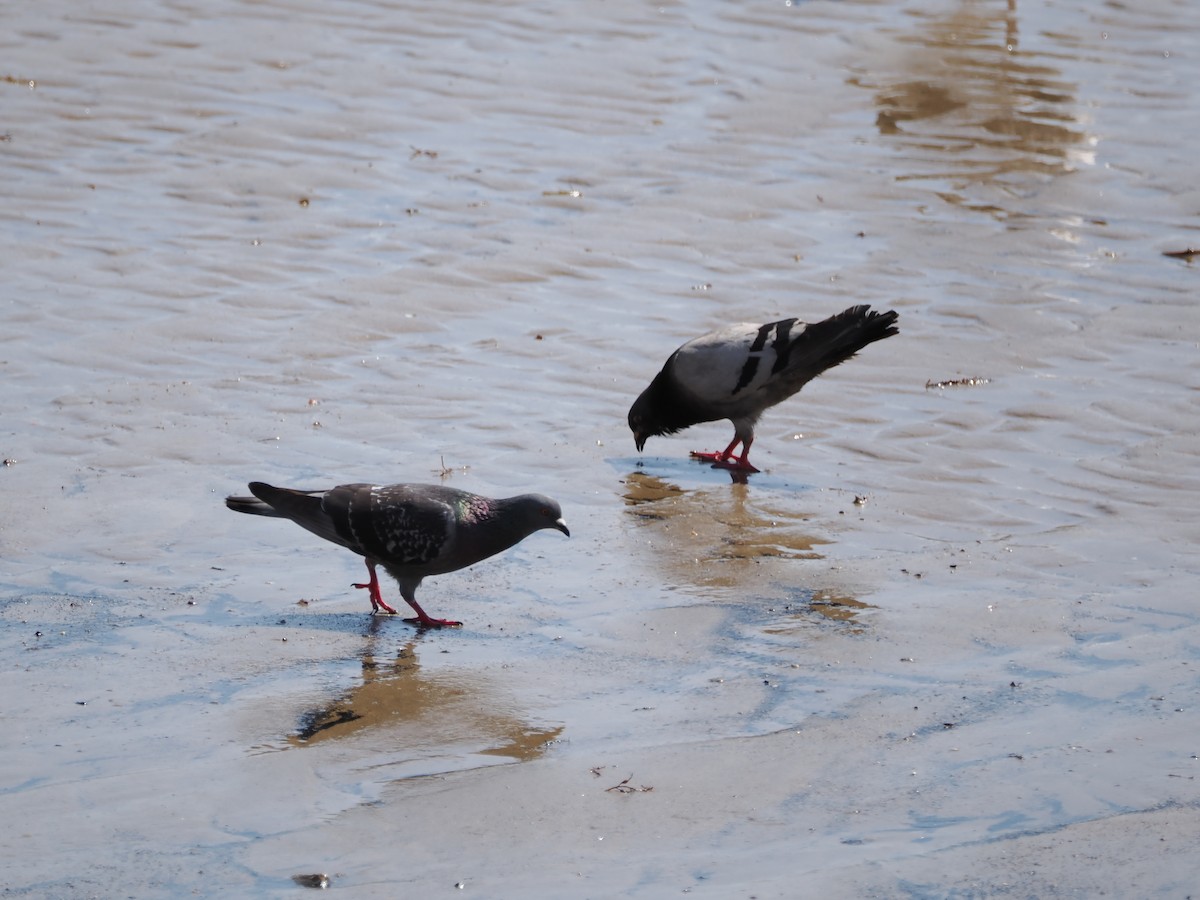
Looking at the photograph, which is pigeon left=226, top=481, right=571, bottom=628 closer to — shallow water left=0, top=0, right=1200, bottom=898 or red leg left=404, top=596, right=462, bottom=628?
red leg left=404, top=596, right=462, bottom=628

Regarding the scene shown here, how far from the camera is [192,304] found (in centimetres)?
993

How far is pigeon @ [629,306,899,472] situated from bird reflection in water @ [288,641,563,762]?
10.0ft

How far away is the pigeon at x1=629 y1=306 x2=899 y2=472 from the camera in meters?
8.75

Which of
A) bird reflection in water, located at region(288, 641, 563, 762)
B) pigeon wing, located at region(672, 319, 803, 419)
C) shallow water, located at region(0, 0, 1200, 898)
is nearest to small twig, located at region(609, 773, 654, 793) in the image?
shallow water, located at region(0, 0, 1200, 898)

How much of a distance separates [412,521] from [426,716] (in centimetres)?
99

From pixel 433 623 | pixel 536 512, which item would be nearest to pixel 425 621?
pixel 433 623

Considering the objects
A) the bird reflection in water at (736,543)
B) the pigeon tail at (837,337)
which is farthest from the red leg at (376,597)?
the pigeon tail at (837,337)

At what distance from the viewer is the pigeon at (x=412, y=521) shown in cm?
639

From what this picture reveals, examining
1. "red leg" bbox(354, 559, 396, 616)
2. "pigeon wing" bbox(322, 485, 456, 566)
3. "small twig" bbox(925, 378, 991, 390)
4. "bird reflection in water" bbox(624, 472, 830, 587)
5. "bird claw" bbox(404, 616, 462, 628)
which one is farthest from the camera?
"small twig" bbox(925, 378, 991, 390)

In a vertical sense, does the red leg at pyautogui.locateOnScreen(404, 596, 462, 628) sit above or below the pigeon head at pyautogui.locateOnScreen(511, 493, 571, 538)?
below

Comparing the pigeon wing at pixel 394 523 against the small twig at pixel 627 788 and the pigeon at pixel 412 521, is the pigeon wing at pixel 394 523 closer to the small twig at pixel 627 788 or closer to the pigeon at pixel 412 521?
the pigeon at pixel 412 521

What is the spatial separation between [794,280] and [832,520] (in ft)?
11.6

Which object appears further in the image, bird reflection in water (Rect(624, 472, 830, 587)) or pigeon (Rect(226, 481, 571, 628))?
bird reflection in water (Rect(624, 472, 830, 587))

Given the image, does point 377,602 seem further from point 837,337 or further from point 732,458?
point 837,337
